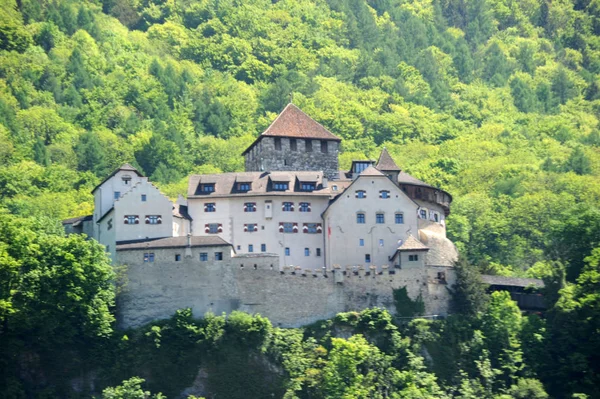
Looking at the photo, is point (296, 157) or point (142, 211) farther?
point (296, 157)

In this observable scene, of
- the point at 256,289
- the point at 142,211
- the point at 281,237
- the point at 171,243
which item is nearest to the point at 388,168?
the point at 281,237

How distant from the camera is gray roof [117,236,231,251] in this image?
90.5 metres

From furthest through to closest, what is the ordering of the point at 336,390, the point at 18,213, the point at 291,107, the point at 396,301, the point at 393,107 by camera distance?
the point at 393,107 → the point at 18,213 → the point at 291,107 → the point at 396,301 → the point at 336,390

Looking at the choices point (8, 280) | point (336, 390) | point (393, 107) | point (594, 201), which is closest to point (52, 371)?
point (8, 280)

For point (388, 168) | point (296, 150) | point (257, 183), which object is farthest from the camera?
point (296, 150)

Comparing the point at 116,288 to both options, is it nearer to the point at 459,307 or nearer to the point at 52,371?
the point at 52,371

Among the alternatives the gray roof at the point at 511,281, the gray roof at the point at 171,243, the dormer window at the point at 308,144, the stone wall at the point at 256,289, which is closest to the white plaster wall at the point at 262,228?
the gray roof at the point at 171,243

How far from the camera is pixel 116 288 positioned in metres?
89.8

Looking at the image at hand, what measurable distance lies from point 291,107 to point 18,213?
1323 inches

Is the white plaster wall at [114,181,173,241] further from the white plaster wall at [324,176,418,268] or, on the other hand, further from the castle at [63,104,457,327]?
the white plaster wall at [324,176,418,268]

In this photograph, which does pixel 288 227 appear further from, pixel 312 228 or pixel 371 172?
pixel 371 172

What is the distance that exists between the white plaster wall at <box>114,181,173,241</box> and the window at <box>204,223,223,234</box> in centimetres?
368

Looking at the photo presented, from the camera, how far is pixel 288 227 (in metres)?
97.1

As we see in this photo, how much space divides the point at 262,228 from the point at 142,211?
8.57 metres
